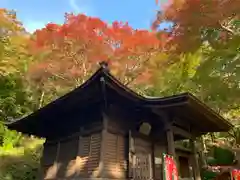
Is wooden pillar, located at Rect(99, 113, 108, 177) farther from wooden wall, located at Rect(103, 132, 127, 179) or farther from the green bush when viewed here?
the green bush

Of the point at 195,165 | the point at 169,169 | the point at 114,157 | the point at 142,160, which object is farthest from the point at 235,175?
the point at 114,157

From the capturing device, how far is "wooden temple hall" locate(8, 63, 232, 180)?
7.40m

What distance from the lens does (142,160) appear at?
28.2 feet

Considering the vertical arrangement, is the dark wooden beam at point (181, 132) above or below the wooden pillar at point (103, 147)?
above

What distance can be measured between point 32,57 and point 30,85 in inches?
100

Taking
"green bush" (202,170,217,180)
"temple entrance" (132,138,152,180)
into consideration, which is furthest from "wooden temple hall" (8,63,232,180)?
"green bush" (202,170,217,180)

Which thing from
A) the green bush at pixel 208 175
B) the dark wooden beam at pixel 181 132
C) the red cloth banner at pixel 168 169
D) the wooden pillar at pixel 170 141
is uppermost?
the dark wooden beam at pixel 181 132

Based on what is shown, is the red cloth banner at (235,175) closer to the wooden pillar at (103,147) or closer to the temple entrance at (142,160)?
the temple entrance at (142,160)

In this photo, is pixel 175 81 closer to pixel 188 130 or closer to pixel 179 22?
pixel 179 22

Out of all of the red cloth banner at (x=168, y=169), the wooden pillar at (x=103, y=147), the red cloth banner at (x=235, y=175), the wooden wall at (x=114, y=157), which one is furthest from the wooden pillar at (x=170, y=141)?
the red cloth banner at (x=235, y=175)

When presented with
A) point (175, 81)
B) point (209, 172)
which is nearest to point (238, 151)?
point (209, 172)

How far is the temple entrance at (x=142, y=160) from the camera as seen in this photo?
325 inches

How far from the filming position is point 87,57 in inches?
770

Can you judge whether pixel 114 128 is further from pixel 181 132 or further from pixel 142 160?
pixel 181 132
